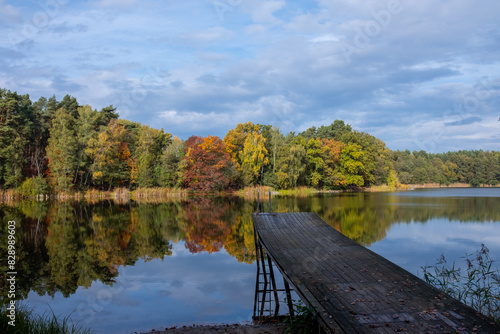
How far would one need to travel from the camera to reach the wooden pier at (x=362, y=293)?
14.4ft

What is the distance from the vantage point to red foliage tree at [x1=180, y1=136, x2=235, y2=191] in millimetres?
44281

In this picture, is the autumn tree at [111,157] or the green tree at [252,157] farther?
the green tree at [252,157]

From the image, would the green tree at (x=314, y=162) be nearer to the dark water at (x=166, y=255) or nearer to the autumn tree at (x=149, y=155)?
the autumn tree at (x=149, y=155)

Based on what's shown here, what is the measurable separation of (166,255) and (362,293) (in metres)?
10.2

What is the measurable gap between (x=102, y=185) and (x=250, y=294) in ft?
130

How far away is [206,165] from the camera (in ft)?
147

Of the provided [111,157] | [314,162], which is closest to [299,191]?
[314,162]

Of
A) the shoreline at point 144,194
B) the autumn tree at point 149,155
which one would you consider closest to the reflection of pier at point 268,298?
the shoreline at point 144,194

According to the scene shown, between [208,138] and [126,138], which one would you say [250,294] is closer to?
[208,138]

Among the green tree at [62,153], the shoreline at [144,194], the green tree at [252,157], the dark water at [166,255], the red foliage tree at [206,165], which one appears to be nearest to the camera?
the dark water at [166,255]

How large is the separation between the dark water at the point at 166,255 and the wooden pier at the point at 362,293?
2.04 m

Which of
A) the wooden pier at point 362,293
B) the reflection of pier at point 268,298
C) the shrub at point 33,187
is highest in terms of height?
the shrub at point 33,187

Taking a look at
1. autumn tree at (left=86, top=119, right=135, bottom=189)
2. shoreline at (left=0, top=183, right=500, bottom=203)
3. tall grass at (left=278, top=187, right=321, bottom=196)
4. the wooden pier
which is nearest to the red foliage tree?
shoreline at (left=0, top=183, right=500, bottom=203)

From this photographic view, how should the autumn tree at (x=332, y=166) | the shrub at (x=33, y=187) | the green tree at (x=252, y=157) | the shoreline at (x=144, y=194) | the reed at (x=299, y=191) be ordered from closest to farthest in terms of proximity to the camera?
the shrub at (x=33, y=187), the shoreline at (x=144, y=194), the green tree at (x=252, y=157), the reed at (x=299, y=191), the autumn tree at (x=332, y=166)
